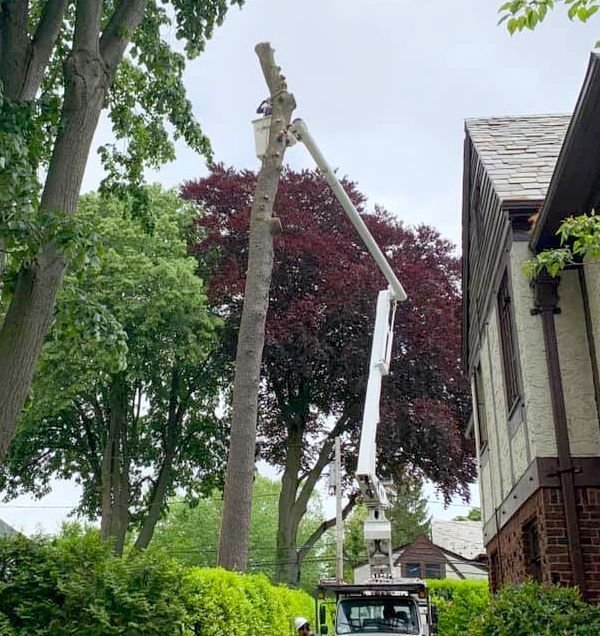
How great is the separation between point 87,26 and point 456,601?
20931 millimetres

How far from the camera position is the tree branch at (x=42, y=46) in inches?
333

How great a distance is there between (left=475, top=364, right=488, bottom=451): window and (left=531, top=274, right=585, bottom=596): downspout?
5.91 metres

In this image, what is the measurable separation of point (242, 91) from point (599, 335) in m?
8.06

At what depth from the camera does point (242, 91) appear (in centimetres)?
1438

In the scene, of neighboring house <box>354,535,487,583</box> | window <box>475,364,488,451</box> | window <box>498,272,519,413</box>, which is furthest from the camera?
neighboring house <box>354,535,487,583</box>

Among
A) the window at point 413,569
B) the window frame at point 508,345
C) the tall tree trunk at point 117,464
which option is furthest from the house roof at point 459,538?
the window frame at point 508,345

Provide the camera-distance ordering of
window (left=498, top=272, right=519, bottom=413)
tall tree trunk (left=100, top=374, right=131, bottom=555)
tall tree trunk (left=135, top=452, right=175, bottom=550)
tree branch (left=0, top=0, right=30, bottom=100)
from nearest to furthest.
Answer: tree branch (left=0, top=0, right=30, bottom=100), window (left=498, top=272, right=519, bottom=413), tall tree trunk (left=100, top=374, right=131, bottom=555), tall tree trunk (left=135, top=452, right=175, bottom=550)

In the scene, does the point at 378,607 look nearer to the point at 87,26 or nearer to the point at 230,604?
the point at 230,604

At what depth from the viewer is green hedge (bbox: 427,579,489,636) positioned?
78.8 ft

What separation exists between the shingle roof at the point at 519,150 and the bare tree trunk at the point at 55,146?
17.6 ft

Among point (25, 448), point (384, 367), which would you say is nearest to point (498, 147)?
point (384, 367)

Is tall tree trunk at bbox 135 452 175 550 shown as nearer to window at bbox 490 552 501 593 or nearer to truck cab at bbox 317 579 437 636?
window at bbox 490 552 501 593

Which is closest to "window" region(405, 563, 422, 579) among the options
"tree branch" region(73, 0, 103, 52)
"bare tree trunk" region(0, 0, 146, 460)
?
"bare tree trunk" region(0, 0, 146, 460)

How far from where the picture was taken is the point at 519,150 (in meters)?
12.8
